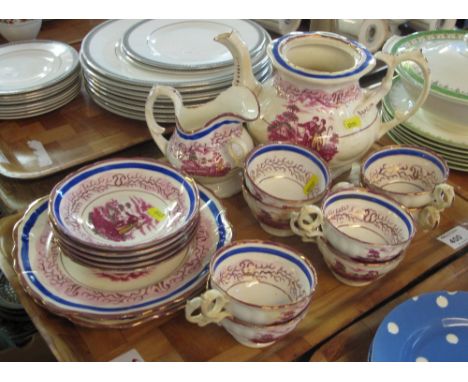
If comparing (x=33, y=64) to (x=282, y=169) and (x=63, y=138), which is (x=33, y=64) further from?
(x=282, y=169)

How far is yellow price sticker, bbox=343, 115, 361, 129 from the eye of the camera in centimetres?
71

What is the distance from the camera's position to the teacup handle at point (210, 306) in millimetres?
498

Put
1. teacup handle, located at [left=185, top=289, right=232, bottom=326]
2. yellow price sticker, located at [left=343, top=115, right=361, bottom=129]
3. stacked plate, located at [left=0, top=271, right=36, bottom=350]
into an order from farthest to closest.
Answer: stacked plate, located at [left=0, top=271, right=36, bottom=350]
yellow price sticker, located at [left=343, top=115, right=361, bottom=129]
teacup handle, located at [left=185, top=289, right=232, bottom=326]

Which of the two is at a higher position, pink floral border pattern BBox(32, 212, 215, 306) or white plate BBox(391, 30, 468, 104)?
white plate BBox(391, 30, 468, 104)

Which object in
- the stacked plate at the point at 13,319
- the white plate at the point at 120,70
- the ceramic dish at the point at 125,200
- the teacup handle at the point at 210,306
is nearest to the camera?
the teacup handle at the point at 210,306

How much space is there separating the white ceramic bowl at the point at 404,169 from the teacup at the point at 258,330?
277 mm

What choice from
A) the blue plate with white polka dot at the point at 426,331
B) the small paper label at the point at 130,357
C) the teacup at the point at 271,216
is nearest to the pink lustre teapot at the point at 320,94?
the teacup at the point at 271,216

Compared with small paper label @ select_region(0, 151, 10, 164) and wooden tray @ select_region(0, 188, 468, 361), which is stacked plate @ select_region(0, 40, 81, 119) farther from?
wooden tray @ select_region(0, 188, 468, 361)

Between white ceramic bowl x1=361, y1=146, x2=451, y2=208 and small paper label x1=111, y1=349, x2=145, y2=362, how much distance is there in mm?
386

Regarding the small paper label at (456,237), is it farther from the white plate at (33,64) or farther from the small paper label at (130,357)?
the white plate at (33,64)

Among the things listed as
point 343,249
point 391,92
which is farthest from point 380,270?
point 391,92

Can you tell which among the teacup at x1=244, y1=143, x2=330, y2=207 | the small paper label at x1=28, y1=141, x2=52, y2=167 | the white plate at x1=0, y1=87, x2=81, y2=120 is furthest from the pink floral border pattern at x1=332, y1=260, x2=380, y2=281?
the white plate at x1=0, y1=87, x2=81, y2=120

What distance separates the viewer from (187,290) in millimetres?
573

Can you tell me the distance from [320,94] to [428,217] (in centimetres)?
21
